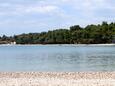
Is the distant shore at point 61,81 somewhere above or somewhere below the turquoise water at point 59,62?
above

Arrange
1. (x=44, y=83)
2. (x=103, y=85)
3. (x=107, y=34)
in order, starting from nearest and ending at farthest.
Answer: (x=103, y=85), (x=44, y=83), (x=107, y=34)

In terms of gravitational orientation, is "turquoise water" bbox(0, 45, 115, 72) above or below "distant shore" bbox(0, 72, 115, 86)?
below

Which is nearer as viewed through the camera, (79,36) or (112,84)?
(112,84)

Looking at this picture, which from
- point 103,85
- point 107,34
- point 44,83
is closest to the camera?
point 103,85

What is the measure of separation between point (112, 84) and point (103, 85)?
1.91 feet

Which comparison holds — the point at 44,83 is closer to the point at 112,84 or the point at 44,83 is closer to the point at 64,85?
the point at 64,85

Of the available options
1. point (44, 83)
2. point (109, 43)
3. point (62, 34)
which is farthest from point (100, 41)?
point (44, 83)

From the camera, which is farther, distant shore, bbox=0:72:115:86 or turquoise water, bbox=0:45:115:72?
turquoise water, bbox=0:45:115:72

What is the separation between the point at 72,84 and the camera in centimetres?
1975

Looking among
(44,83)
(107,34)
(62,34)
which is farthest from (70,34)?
(44,83)

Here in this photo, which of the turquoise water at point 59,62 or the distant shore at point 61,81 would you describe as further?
the turquoise water at point 59,62

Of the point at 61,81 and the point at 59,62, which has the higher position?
the point at 61,81

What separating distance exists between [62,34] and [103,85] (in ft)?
583

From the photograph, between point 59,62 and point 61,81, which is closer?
point 61,81
